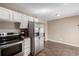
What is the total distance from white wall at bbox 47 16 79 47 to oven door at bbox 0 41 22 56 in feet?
14.0

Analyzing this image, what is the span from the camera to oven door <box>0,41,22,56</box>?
7.32ft

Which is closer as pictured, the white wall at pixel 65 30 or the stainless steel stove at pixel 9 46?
the stainless steel stove at pixel 9 46

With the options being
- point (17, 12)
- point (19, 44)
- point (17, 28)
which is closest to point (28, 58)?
point (19, 44)

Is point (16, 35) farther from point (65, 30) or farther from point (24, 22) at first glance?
point (65, 30)

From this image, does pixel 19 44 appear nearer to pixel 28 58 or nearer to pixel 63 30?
pixel 28 58

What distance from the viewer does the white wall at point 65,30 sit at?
19.5 ft

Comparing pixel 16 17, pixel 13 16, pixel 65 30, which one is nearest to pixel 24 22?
pixel 16 17

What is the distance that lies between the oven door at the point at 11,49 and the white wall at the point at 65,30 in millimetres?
4270

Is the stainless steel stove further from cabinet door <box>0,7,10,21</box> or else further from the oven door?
cabinet door <box>0,7,10,21</box>

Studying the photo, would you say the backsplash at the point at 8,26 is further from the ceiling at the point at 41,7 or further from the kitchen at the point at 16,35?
the ceiling at the point at 41,7

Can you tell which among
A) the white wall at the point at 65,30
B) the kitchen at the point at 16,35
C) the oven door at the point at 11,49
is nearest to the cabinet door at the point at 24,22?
the kitchen at the point at 16,35

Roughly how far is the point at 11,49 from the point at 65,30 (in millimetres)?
5097

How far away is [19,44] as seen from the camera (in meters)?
2.92

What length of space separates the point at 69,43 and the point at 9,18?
479cm
